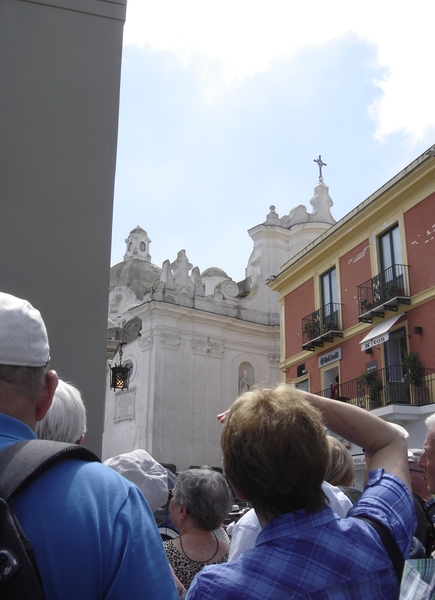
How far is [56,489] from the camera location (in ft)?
4.69

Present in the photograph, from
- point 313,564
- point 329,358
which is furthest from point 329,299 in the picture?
point 313,564

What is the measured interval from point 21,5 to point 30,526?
14.2 ft

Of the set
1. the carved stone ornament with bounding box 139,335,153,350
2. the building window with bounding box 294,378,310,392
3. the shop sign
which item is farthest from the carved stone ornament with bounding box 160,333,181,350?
the shop sign

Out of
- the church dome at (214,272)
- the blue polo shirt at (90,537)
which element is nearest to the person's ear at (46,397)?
the blue polo shirt at (90,537)

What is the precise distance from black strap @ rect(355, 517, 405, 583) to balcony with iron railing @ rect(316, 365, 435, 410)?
622 inches

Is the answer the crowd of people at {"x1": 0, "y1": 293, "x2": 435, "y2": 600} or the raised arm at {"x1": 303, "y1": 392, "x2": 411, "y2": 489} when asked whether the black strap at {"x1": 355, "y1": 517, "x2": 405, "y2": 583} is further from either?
the raised arm at {"x1": 303, "y1": 392, "x2": 411, "y2": 489}

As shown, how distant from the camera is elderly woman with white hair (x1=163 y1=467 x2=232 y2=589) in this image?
3.16 metres

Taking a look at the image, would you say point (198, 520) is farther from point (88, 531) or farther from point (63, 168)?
point (63, 168)

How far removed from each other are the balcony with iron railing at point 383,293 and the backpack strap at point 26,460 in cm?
1710

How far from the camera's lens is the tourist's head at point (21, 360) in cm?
162

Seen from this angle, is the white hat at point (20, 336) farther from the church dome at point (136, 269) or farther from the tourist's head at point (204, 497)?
the church dome at point (136, 269)

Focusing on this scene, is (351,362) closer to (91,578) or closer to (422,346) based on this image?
(422,346)

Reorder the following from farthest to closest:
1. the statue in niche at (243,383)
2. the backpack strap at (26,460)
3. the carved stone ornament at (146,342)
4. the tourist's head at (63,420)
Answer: the statue in niche at (243,383) < the carved stone ornament at (146,342) < the tourist's head at (63,420) < the backpack strap at (26,460)

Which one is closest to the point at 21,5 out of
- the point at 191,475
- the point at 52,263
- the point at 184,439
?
the point at 52,263
